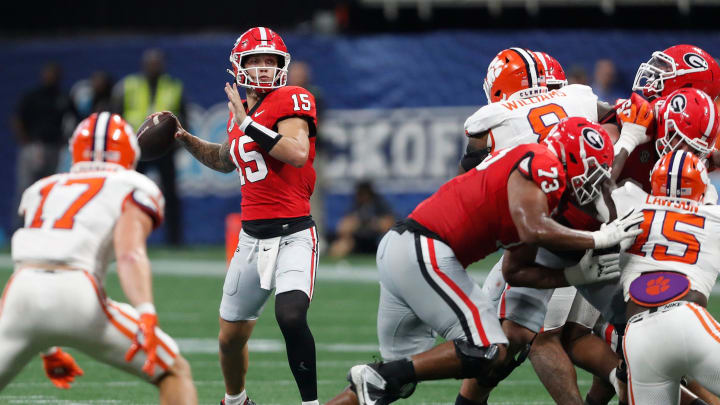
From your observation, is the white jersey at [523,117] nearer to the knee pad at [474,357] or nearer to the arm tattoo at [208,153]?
the knee pad at [474,357]

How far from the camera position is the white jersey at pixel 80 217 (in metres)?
4.64

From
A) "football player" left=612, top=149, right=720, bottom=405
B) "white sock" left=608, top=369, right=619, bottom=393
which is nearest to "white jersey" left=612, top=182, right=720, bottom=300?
"football player" left=612, top=149, right=720, bottom=405

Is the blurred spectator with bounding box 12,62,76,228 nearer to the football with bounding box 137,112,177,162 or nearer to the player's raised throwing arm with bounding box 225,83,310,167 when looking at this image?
the football with bounding box 137,112,177,162

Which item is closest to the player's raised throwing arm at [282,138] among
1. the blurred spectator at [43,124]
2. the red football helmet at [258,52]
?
the red football helmet at [258,52]

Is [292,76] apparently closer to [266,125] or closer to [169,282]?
[169,282]

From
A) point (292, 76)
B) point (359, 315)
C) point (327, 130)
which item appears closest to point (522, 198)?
point (359, 315)

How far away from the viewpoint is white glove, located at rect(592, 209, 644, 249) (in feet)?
16.4

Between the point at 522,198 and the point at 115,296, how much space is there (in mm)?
6855

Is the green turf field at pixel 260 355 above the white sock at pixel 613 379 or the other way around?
the other way around

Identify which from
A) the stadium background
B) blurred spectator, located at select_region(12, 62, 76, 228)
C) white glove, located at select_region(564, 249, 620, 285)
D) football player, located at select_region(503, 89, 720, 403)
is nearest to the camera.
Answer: white glove, located at select_region(564, 249, 620, 285)

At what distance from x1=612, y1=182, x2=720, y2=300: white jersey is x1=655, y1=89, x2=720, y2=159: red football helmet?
0.49 meters

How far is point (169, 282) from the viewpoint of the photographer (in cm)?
1248

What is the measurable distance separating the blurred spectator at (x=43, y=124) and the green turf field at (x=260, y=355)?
8.68 ft

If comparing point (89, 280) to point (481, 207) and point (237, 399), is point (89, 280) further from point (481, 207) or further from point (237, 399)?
point (237, 399)
